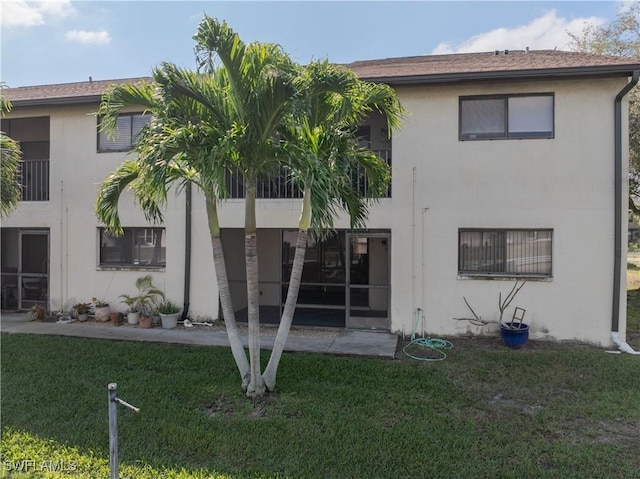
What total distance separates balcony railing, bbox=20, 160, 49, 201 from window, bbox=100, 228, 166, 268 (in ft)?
7.09

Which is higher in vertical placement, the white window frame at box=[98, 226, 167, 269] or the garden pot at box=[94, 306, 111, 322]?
the white window frame at box=[98, 226, 167, 269]

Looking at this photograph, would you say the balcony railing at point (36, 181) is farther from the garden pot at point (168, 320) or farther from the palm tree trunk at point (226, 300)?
the palm tree trunk at point (226, 300)

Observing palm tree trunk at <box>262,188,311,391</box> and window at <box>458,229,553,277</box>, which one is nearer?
palm tree trunk at <box>262,188,311,391</box>

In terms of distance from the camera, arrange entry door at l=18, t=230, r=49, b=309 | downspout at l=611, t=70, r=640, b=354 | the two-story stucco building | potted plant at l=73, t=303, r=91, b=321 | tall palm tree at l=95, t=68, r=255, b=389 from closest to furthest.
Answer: tall palm tree at l=95, t=68, r=255, b=389 → downspout at l=611, t=70, r=640, b=354 → the two-story stucco building → potted plant at l=73, t=303, r=91, b=321 → entry door at l=18, t=230, r=49, b=309

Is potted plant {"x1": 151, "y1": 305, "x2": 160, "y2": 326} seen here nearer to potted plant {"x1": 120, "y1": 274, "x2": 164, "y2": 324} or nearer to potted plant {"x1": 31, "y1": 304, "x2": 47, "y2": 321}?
potted plant {"x1": 120, "y1": 274, "x2": 164, "y2": 324}

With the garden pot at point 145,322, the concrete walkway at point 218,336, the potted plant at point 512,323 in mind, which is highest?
the potted plant at point 512,323

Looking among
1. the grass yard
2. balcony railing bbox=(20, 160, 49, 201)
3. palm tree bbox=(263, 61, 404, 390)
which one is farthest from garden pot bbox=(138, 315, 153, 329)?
the grass yard

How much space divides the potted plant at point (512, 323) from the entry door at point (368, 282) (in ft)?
6.34

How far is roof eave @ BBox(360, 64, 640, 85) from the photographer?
295 inches

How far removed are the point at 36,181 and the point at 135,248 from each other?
139 inches

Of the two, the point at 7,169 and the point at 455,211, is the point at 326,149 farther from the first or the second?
the point at 7,169

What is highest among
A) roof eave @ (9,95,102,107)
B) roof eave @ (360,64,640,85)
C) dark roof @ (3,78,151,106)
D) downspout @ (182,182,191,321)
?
dark roof @ (3,78,151,106)

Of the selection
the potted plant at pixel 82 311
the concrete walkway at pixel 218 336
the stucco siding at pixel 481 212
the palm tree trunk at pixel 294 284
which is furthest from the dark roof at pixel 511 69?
the potted plant at pixel 82 311

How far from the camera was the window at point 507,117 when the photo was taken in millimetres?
8258
